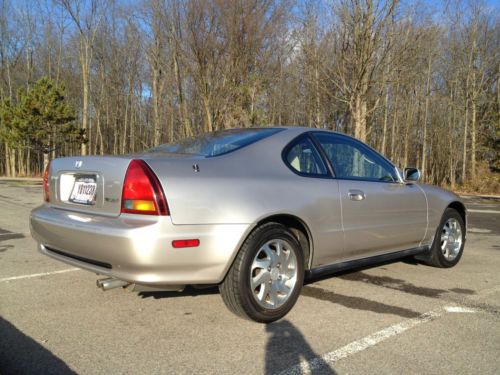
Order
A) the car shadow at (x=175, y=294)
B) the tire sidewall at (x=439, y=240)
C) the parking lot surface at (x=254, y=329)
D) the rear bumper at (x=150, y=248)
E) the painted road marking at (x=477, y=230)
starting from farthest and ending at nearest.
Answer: the painted road marking at (x=477, y=230)
the tire sidewall at (x=439, y=240)
the car shadow at (x=175, y=294)
the rear bumper at (x=150, y=248)
the parking lot surface at (x=254, y=329)

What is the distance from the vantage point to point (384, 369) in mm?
2498

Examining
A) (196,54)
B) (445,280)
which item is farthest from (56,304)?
(196,54)

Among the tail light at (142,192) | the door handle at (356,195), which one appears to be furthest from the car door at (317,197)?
the tail light at (142,192)

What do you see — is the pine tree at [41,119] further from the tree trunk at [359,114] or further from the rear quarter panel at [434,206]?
the rear quarter panel at [434,206]

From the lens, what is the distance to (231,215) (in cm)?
298

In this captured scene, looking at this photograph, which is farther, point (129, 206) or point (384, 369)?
point (129, 206)

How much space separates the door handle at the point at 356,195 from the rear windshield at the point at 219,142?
0.84 m

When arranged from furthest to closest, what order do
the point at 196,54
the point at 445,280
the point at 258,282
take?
1. the point at 196,54
2. the point at 445,280
3. the point at 258,282

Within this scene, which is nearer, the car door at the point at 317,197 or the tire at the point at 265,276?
the tire at the point at 265,276

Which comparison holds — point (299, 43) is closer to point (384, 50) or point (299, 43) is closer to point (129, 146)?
point (384, 50)

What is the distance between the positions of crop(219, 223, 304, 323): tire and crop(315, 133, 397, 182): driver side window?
3.00 ft

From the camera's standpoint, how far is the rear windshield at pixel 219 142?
3.47 metres

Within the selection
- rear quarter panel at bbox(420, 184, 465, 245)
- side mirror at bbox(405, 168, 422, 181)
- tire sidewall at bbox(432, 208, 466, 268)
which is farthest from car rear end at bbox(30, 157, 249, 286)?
tire sidewall at bbox(432, 208, 466, 268)

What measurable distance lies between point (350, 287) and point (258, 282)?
53.2 inches
